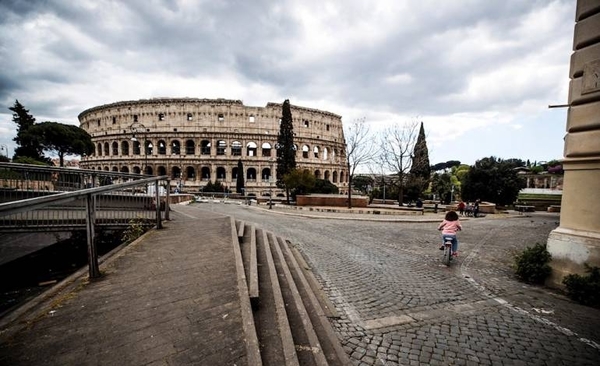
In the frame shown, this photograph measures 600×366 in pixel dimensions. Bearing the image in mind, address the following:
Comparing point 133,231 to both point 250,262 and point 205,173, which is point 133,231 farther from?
point 205,173

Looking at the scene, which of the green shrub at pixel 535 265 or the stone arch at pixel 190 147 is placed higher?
the stone arch at pixel 190 147

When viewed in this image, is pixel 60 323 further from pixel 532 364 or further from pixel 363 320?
pixel 532 364

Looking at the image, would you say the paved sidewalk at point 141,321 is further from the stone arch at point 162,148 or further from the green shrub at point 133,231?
the stone arch at point 162,148

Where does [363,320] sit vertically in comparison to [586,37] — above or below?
below

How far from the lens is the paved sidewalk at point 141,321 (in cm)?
219

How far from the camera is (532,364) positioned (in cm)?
294

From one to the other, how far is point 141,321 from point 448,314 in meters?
4.28

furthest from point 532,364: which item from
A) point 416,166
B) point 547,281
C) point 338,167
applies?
point 338,167

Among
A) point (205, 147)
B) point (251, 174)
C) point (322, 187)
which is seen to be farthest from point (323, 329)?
point (205, 147)

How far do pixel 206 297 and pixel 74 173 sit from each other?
6190 mm

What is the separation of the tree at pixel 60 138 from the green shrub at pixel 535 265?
2231 inches

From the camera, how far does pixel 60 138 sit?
4222cm

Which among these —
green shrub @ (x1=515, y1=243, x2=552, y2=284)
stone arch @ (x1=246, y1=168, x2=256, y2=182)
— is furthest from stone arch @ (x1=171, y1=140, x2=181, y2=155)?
green shrub @ (x1=515, y1=243, x2=552, y2=284)

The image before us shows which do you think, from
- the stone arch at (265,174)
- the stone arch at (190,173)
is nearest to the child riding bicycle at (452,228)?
the stone arch at (265,174)
